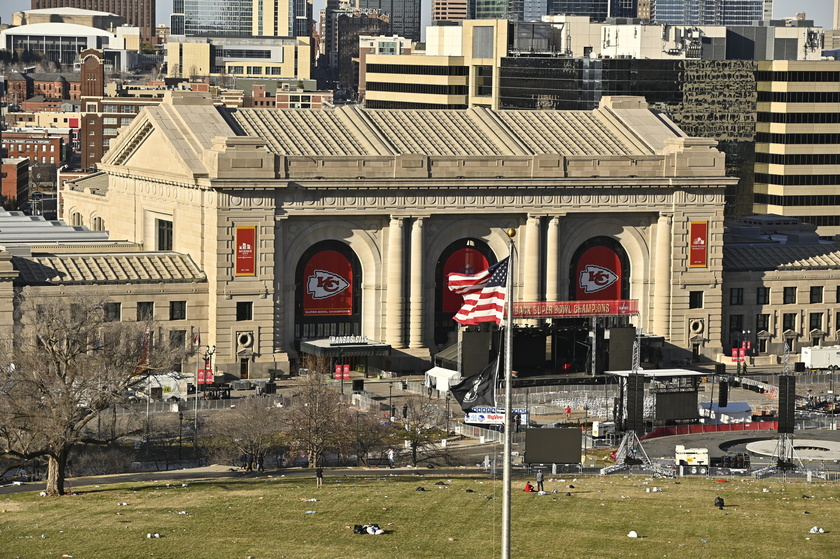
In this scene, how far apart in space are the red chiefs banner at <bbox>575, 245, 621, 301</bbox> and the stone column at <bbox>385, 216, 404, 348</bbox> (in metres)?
15.7

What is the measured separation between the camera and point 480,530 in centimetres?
9662

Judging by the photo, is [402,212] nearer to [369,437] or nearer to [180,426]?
[180,426]

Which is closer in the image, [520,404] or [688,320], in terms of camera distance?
[520,404]

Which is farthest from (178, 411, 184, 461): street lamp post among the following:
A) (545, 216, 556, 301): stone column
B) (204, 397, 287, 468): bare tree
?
(545, 216, 556, 301): stone column

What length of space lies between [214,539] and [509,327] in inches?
891

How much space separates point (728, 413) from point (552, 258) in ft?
82.6

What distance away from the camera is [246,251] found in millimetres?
153625

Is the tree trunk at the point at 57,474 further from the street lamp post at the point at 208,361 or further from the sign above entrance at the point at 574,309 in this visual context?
the sign above entrance at the point at 574,309

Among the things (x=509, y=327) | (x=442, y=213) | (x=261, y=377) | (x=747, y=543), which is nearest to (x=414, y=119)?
(x=442, y=213)

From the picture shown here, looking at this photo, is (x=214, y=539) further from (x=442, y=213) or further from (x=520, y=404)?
(x=442, y=213)

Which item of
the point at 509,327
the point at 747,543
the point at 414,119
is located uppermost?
the point at 414,119

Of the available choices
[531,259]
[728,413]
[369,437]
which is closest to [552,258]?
[531,259]

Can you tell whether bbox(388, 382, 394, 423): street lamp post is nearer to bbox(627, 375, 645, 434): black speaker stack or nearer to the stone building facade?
the stone building facade

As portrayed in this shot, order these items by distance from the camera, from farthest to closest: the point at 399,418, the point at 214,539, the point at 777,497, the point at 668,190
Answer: the point at 668,190 < the point at 399,418 < the point at 777,497 < the point at 214,539
